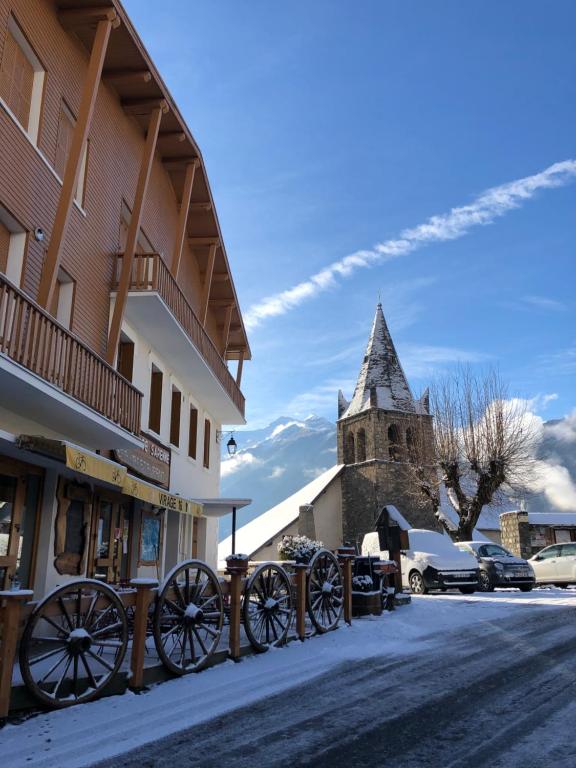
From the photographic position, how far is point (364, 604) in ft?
39.3

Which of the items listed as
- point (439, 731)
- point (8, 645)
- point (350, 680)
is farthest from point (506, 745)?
point (8, 645)

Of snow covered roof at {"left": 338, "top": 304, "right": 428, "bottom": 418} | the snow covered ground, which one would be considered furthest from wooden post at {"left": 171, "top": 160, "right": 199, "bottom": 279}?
snow covered roof at {"left": 338, "top": 304, "right": 428, "bottom": 418}

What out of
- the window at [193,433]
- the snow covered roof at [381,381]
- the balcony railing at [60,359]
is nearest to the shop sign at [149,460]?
the balcony railing at [60,359]

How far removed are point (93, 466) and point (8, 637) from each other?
4.14 metres

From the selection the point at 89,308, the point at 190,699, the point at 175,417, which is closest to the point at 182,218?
the point at 89,308

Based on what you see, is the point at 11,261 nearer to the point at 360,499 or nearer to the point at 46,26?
the point at 46,26

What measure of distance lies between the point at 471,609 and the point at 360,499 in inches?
1408

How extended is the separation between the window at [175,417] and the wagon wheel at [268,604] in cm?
914

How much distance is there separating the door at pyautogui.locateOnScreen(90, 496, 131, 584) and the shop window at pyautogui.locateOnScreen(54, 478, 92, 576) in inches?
16.4

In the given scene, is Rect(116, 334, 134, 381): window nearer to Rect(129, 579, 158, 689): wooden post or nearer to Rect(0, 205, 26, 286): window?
Rect(0, 205, 26, 286): window

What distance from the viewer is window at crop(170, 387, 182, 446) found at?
56.8ft

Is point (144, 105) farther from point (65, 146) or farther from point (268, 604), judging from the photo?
point (268, 604)

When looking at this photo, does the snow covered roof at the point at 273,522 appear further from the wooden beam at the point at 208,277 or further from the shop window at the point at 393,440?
the wooden beam at the point at 208,277

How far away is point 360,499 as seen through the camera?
1906 inches
